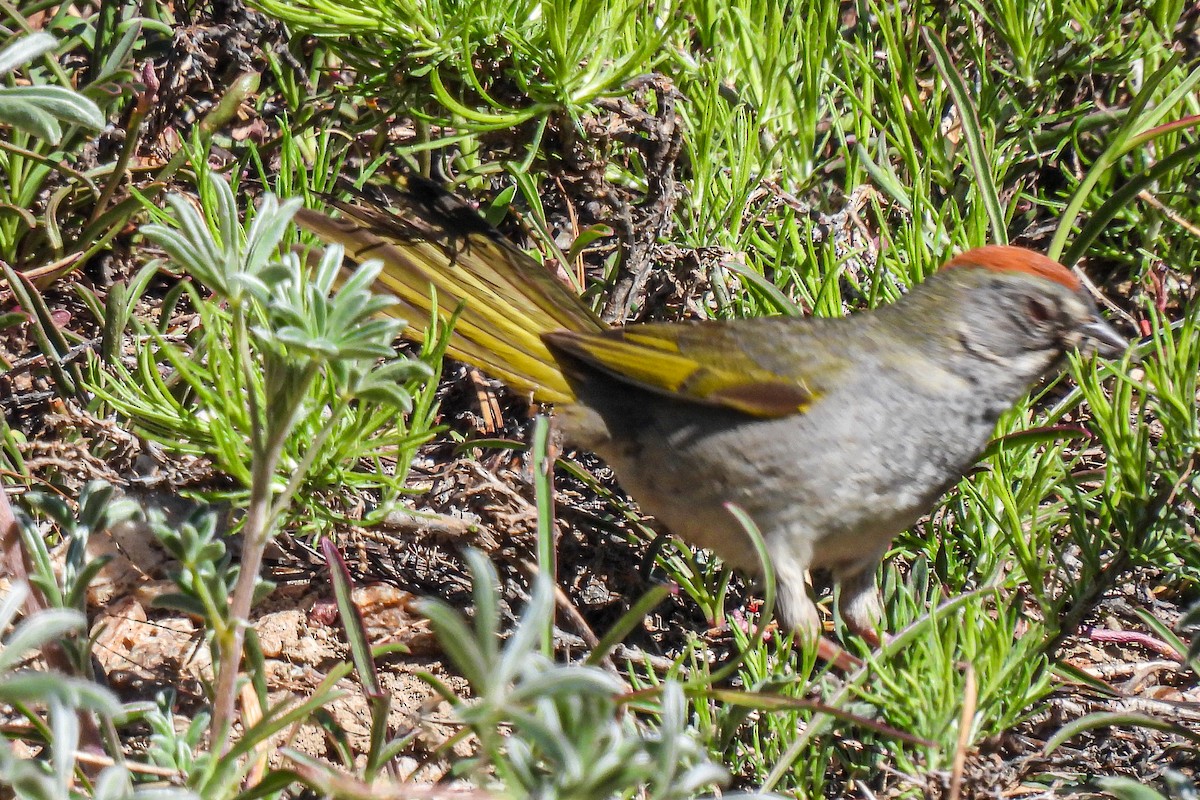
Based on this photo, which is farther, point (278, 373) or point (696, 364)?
point (696, 364)

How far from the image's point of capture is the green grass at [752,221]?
273cm

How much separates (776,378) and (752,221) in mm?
693

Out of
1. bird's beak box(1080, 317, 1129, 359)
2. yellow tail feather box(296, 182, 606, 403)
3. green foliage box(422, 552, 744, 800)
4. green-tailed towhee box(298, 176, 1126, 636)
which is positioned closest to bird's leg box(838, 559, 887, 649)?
green-tailed towhee box(298, 176, 1126, 636)

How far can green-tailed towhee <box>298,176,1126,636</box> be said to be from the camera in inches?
126

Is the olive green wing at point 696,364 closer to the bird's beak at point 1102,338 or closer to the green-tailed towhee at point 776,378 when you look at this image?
the green-tailed towhee at point 776,378

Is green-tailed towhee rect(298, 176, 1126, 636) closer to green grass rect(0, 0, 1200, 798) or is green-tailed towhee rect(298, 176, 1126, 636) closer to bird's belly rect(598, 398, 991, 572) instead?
bird's belly rect(598, 398, 991, 572)

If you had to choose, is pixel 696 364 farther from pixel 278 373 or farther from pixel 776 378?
pixel 278 373

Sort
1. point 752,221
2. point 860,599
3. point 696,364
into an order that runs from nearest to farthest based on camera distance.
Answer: point 860,599
point 696,364
point 752,221

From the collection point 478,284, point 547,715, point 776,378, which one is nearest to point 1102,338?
point 776,378

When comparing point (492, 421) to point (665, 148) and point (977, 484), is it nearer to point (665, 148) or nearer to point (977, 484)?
point (665, 148)

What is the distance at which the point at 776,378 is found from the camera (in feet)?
11.2

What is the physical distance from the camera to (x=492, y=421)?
3.88m

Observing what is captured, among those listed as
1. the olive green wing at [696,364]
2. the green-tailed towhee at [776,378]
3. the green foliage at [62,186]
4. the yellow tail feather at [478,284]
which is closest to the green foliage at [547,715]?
the green-tailed towhee at [776,378]

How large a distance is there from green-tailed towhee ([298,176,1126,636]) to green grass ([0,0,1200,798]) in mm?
174
